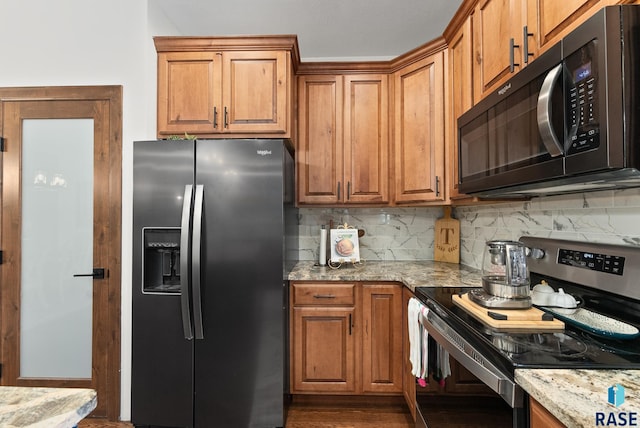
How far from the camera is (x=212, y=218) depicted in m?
1.85

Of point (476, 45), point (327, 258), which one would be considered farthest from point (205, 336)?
point (476, 45)

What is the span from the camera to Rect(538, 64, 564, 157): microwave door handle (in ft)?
3.02

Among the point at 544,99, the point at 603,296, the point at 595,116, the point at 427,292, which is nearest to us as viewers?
the point at 595,116

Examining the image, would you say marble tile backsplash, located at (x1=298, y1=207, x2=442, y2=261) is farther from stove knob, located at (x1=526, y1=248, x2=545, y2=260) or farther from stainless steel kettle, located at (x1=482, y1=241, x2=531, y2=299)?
stainless steel kettle, located at (x1=482, y1=241, x2=531, y2=299)

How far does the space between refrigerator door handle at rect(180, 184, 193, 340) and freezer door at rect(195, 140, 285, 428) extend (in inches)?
3.2

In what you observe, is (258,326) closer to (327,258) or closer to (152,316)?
(152,316)

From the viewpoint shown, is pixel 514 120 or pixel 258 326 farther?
pixel 258 326

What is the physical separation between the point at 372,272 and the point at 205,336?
3.67ft

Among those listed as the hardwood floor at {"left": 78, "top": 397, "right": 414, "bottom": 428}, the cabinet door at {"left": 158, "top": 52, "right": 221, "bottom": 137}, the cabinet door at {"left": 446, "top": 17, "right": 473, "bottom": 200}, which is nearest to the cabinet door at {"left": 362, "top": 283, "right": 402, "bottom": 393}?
the hardwood floor at {"left": 78, "top": 397, "right": 414, "bottom": 428}

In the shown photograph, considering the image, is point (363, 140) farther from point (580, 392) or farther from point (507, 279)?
point (580, 392)

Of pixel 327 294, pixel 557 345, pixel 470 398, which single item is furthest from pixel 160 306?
pixel 557 345

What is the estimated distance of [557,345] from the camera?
2.89 feet

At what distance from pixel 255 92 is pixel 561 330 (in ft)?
6.55

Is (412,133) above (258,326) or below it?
above
